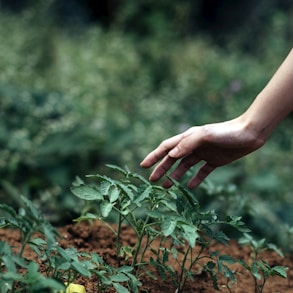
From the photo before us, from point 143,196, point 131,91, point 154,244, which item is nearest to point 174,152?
point 143,196

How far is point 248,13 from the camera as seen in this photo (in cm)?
1136

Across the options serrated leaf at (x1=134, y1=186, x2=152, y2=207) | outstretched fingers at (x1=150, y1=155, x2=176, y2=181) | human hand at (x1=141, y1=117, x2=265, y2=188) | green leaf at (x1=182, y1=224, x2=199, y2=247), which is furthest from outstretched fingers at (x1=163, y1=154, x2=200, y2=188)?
green leaf at (x1=182, y1=224, x2=199, y2=247)

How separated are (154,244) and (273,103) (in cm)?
76

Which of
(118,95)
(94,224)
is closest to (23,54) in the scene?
(118,95)

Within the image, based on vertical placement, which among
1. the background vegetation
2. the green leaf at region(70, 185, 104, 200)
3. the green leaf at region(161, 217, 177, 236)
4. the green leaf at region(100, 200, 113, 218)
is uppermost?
the green leaf at region(70, 185, 104, 200)

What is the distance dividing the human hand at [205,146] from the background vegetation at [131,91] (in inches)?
10.6

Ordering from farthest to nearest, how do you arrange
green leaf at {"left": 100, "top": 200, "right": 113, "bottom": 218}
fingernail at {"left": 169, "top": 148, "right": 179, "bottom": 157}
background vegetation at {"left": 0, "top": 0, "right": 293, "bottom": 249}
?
background vegetation at {"left": 0, "top": 0, "right": 293, "bottom": 249}
fingernail at {"left": 169, "top": 148, "right": 179, "bottom": 157}
green leaf at {"left": 100, "top": 200, "right": 113, "bottom": 218}

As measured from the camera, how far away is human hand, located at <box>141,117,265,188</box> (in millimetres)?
1875

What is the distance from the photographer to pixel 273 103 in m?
1.91

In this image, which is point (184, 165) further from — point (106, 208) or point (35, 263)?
point (35, 263)

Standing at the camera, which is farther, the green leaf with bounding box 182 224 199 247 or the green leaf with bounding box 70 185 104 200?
the green leaf with bounding box 70 185 104 200

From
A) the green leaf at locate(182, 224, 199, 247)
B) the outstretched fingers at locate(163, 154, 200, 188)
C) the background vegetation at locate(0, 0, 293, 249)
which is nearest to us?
the green leaf at locate(182, 224, 199, 247)

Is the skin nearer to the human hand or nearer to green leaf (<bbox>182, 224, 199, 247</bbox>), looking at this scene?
the human hand

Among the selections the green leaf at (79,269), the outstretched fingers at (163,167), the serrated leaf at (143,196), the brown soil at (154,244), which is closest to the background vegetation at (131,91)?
the brown soil at (154,244)
